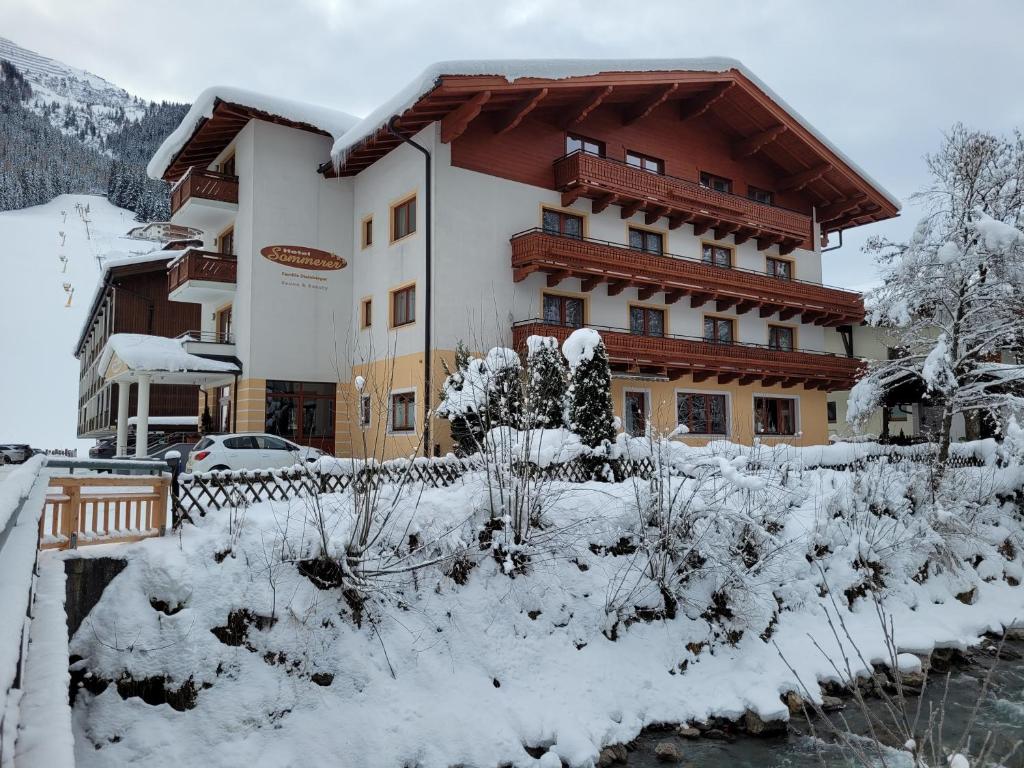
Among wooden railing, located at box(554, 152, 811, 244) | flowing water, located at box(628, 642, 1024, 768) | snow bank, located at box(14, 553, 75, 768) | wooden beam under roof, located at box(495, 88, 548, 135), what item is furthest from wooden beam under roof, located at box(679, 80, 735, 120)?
snow bank, located at box(14, 553, 75, 768)

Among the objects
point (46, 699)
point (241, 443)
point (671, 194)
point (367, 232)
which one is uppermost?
point (671, 194)

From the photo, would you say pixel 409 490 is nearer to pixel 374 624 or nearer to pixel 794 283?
pixel 374 624

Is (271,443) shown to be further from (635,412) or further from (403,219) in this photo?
(635,412)

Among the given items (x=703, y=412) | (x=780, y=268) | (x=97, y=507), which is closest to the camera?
(x=97, y=507)

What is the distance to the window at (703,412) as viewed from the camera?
2688 cm

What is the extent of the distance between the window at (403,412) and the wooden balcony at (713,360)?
3530 millimetres

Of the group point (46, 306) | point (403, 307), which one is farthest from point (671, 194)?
point (46, 306)

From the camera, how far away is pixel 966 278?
19062mm

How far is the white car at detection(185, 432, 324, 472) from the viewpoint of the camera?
18.3 meters

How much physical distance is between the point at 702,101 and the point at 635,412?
11285mm

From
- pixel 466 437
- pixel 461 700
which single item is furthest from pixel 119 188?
pixel 461 700

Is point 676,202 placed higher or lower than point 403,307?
higher

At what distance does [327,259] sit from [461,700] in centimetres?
1907

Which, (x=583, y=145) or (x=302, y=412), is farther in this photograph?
(x=583, y=145)
